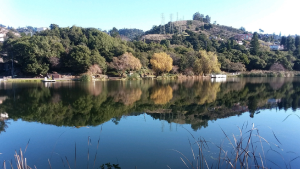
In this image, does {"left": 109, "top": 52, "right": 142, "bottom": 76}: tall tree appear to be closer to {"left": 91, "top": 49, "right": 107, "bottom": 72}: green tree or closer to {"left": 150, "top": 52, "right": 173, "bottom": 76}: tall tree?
{"left": 91, "top": 49, "right": 107, "bottom": 72}: green tree

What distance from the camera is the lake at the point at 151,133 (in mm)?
5633

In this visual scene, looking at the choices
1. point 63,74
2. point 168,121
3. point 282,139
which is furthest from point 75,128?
point 63,74

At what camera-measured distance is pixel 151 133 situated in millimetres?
8070

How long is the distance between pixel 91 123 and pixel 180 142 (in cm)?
421

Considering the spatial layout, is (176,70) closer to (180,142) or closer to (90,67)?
(90,67)

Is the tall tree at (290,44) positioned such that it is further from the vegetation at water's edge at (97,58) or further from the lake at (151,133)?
the lake at (151,133)

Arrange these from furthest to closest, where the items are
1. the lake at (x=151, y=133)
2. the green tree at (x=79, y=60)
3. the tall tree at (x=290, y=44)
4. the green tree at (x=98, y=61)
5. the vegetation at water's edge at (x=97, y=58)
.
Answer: the tall tree at (x=290, y=44) → the green tree at (x=98, y=61) → the vegetation at water's edge at (x=97, y=58) → the green tree at (x=79, y=60) → the lake at (x=151, y=133)

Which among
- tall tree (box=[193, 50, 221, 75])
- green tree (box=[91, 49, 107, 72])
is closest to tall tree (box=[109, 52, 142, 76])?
green tree (box=[91, 49, 107, 72])

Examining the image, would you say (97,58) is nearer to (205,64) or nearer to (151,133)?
(205,64)

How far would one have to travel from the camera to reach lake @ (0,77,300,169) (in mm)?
5633

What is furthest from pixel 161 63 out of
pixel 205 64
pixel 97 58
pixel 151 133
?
pixel 151 133

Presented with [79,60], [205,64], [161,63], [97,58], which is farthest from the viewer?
[205,64]

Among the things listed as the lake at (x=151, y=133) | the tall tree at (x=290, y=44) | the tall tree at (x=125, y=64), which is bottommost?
the lake at (x=151, y=133)

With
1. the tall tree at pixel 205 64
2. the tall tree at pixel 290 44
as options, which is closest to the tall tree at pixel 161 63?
the tall tree at pixel 205 64
